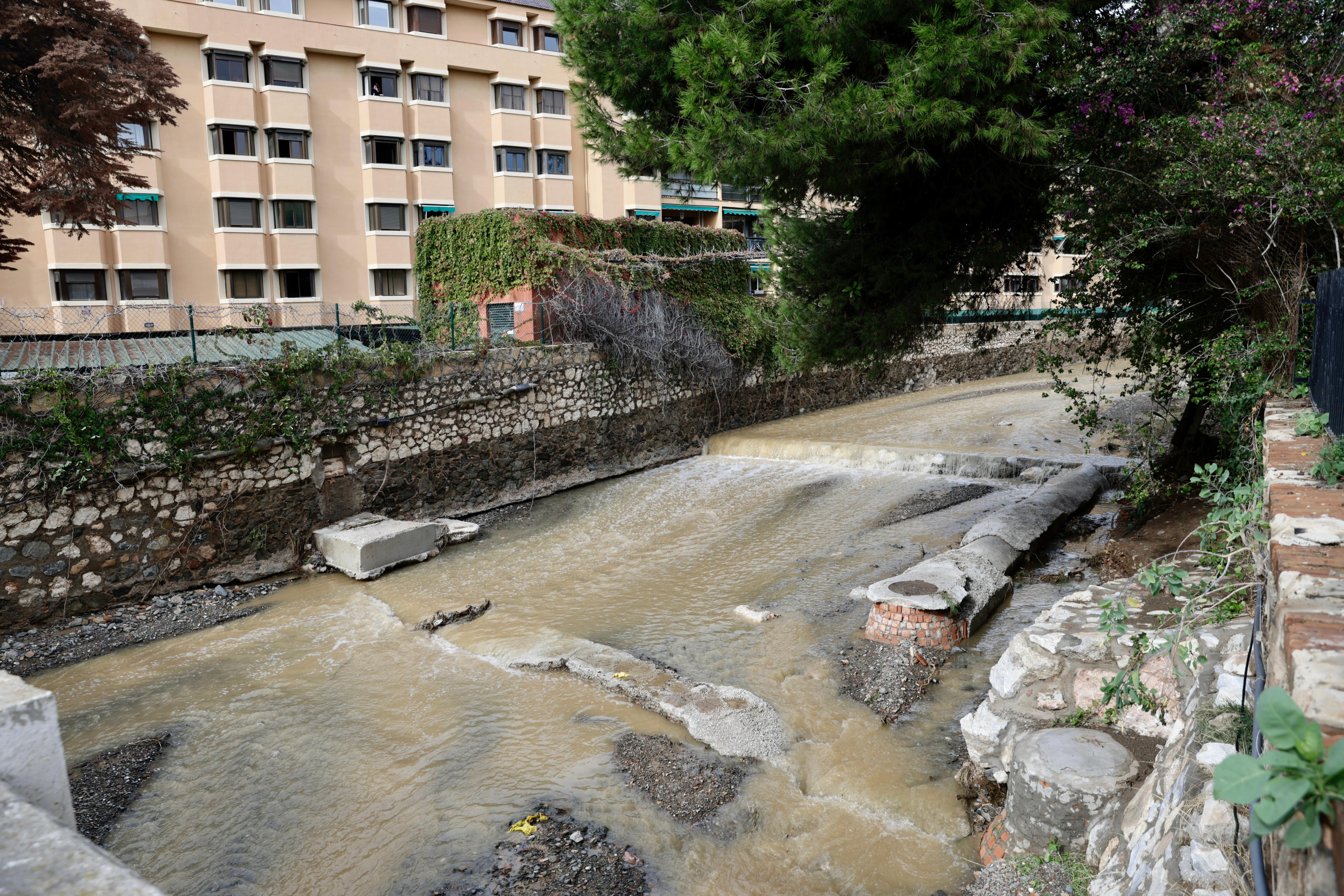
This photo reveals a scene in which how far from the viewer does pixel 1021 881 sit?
146 inches

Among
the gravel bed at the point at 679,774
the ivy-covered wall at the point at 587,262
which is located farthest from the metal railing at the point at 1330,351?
the ivy-covered wall at the point at 587,262

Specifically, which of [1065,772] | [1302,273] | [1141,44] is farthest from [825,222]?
[1065,772]

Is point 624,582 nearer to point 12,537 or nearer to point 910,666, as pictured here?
point 910,666

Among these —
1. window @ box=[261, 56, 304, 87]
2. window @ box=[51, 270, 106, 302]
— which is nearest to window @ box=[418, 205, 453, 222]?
window @ box=[261, 56, 304, 87]

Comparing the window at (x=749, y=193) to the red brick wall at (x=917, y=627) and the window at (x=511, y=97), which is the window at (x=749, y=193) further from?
the window at (x=511, y=97)

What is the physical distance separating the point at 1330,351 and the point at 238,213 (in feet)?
88.7

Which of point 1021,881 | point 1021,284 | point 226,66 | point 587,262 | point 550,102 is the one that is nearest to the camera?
point 1021,881

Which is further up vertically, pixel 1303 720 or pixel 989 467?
pixel 1303 720

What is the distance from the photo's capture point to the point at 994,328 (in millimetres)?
10250

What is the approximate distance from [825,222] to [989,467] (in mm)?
5178

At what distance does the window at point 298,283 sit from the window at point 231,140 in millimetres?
3632

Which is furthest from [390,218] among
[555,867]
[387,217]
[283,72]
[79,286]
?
[555,867]

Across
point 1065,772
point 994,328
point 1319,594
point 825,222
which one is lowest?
point 1065,772

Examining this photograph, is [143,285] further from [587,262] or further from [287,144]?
[587,262]
